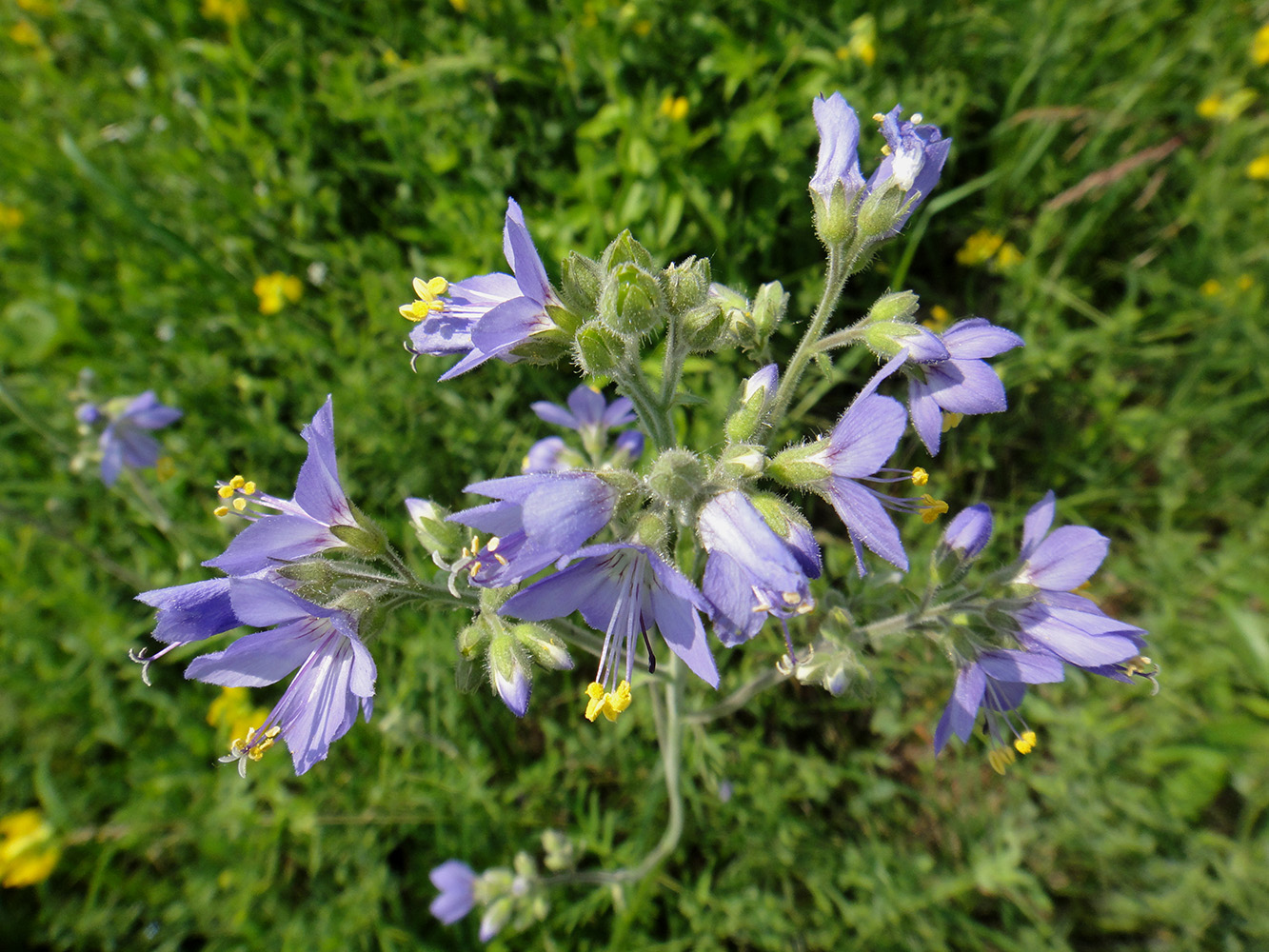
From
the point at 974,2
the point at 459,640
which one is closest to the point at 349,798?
the point at 459,640

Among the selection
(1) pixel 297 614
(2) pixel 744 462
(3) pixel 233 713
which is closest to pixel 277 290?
(3) pixel 233 713

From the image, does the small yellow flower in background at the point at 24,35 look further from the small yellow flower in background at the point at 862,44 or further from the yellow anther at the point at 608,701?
the yellow anther at the point at 608,701

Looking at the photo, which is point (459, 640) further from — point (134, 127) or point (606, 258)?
point (134, 127)

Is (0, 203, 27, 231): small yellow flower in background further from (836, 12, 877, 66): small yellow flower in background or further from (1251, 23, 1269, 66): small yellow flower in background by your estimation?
(1251, 23, 1269, 66): small yellow flower in background

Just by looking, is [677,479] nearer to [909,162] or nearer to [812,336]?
[812,336]

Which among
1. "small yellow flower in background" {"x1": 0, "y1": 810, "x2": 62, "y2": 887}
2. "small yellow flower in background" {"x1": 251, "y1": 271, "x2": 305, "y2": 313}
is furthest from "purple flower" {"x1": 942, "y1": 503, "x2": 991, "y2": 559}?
"small yellow flower in background" {"x1": 0, "y1": 810, "x2": 62, "y2": 887}

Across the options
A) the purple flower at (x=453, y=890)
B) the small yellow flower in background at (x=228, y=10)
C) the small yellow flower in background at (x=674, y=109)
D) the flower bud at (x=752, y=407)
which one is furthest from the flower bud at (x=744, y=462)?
the small yellow flower in background at (x=228, y=10)
